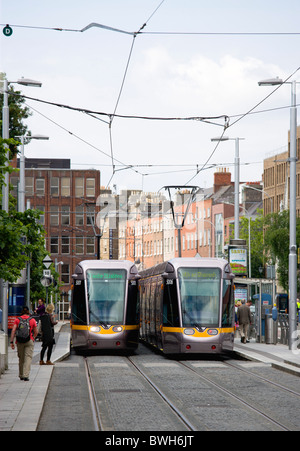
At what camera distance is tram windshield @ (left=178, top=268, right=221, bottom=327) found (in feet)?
96.8

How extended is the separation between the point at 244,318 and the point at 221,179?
95896mm

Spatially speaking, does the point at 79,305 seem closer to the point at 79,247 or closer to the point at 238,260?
the point at 238,260

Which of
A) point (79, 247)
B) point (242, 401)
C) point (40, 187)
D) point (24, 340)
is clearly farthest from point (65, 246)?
point (242, 401)

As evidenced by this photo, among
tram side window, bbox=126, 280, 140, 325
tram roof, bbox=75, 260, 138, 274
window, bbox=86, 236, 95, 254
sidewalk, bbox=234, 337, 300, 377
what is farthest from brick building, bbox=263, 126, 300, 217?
tram side window, bbox=126, 280, 140, 325

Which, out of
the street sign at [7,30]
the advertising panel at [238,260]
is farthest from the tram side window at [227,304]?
the advertising panel at [238,260]

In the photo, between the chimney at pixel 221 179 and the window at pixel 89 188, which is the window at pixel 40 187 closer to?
the window at pixel 89 188

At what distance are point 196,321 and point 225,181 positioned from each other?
338 feet

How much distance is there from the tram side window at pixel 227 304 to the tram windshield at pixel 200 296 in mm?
175

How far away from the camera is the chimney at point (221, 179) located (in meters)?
131

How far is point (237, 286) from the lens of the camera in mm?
42312

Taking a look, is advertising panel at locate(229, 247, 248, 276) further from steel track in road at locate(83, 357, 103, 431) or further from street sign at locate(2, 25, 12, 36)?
street sign at locate(2, 25, 12, 36)

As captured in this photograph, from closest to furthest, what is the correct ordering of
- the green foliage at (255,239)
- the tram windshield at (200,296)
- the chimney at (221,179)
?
the tram windshield at (200,296)
the green foliage at (255,239)
the chimney at (221,179)

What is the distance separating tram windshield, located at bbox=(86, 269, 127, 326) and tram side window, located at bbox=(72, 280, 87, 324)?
188 mm
